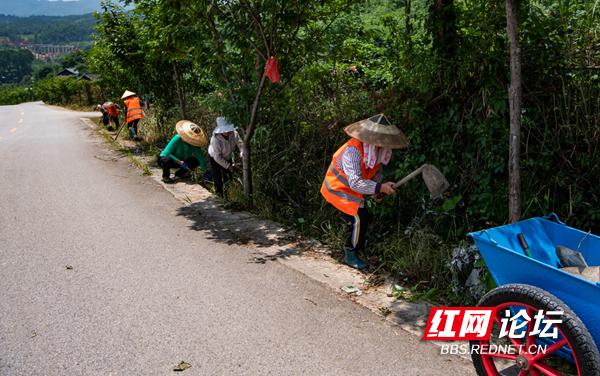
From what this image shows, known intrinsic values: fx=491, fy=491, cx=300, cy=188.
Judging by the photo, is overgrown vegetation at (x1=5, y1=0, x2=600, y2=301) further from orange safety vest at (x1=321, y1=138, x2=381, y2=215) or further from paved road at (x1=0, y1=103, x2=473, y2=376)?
paved road at (x1=0, y1=103, x2=473, y2=376)

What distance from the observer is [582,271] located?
10.7 ft

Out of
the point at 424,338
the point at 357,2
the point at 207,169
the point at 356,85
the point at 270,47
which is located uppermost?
the point at 357,2

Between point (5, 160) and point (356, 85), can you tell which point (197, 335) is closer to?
point (356, 85)

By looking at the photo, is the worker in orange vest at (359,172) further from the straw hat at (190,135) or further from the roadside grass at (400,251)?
the straw hat at (190,135)

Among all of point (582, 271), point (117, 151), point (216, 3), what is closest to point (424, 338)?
point (582, 271)

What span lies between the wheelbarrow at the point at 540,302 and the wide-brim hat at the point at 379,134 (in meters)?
1.48

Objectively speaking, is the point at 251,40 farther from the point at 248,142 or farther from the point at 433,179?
the point at 433,179

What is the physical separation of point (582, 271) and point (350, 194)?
2258 millimetres

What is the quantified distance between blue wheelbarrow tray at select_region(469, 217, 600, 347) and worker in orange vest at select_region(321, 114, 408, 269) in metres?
1.34

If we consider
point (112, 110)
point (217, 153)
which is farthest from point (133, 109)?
point (217, 153)

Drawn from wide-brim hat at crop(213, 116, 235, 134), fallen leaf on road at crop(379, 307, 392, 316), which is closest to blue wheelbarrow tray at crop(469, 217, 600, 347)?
fallen leaf on road at crop(379, 307, 392, 316)

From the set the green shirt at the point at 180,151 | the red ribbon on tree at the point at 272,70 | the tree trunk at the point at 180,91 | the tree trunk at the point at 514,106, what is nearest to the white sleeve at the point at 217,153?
the green shirt at the point at 180,151

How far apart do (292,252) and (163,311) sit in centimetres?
180

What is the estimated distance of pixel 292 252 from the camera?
18.5ft
